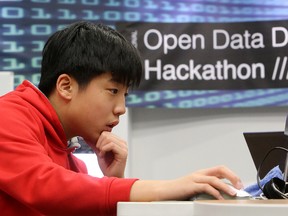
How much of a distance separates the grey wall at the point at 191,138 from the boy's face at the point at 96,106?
6.63ft

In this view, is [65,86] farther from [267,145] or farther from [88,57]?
[267,145]

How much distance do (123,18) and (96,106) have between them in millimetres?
2123

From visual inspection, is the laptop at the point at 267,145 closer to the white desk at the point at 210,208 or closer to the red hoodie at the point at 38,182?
the red hoodie at the point at 38,182

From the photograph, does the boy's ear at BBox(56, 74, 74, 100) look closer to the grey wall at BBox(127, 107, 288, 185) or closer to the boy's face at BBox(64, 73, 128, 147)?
the boy's face at BBox(64, 73, 128, 147)

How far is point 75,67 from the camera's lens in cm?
101

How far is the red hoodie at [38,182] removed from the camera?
657 mm


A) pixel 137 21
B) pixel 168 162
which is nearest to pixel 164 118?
pixel 168 162


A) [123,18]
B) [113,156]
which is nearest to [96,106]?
[113,156]

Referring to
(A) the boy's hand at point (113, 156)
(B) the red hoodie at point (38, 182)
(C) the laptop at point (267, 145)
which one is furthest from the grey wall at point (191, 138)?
(B) the red hoodie at point (38, 182)

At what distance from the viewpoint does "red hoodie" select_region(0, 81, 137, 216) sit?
66cm

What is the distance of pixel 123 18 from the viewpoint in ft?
9.84

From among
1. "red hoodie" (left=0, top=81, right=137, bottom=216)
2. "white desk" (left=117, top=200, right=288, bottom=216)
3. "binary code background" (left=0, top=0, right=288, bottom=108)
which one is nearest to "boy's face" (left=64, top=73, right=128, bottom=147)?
"red hoodie" (left=0, top=81, right=137, bottom=216)

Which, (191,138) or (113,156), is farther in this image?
(191,138)

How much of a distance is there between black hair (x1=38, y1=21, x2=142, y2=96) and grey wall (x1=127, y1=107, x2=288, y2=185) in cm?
197
